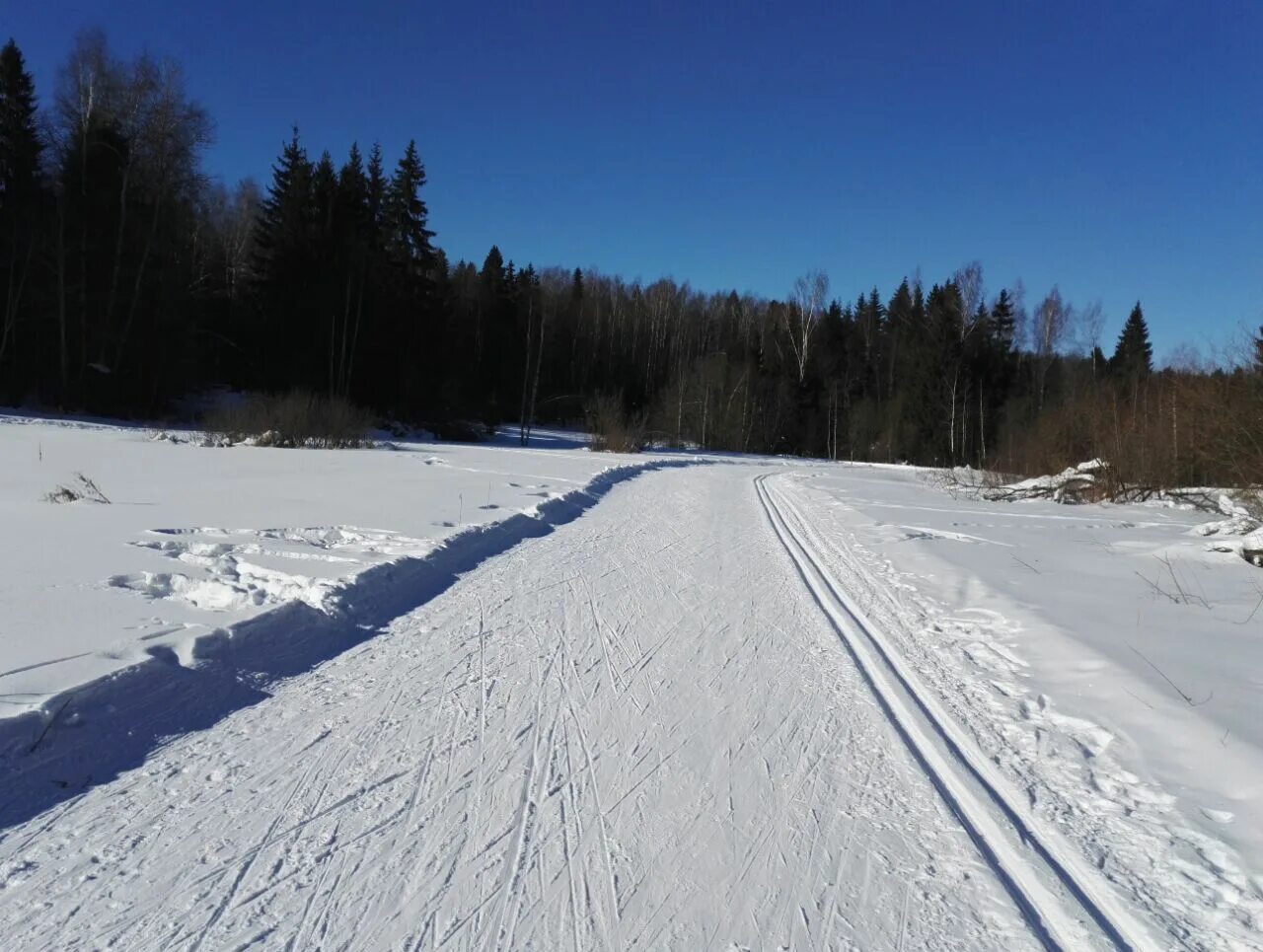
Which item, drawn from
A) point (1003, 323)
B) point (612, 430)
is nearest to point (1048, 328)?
point (1003, 323)

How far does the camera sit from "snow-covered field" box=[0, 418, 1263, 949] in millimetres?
2781

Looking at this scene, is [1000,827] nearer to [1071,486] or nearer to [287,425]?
[1071,486]

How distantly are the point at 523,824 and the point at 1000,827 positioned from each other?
2.18 m

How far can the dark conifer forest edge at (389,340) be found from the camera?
2500 centimetres

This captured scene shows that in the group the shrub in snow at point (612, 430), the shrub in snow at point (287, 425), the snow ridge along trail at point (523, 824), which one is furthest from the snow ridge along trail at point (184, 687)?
the shrub in snow at point (612, 430)

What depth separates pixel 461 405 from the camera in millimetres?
48406

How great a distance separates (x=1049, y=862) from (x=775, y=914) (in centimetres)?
132

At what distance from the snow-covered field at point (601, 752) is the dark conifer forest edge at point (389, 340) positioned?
9650 millimetres

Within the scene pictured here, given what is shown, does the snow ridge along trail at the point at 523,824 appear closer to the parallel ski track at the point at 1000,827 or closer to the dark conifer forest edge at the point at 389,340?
the parallel ski track at the point at 1000,827

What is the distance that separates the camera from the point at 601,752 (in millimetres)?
4055

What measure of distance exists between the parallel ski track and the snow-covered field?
2 centimetres

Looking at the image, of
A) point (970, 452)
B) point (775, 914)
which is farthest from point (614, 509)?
point (970, 452)

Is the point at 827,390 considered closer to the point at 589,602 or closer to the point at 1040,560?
the point at 1040,560

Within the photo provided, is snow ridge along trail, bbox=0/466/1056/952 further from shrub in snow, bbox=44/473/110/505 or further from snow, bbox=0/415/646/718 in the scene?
shrub in snow, bbox=44/473/110/505
